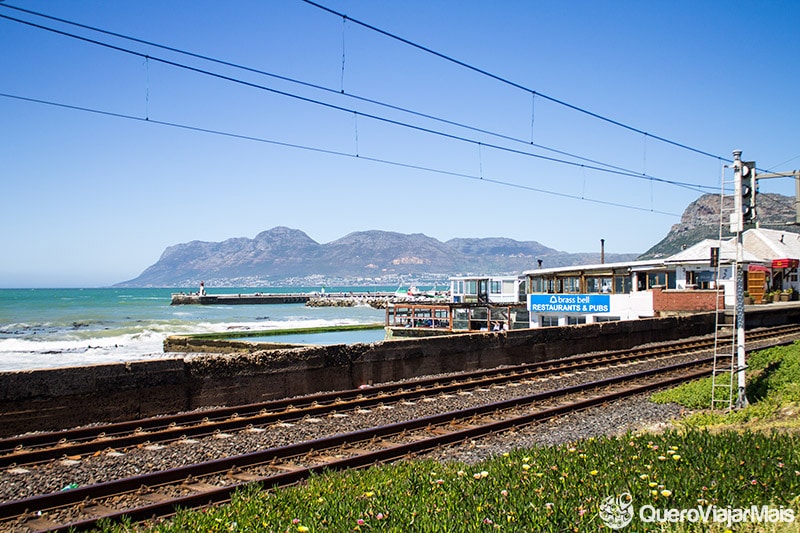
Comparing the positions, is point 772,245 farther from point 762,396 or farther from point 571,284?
point 762,396

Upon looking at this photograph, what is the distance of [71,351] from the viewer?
4544 cm

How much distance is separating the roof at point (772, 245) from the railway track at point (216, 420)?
2353 inches

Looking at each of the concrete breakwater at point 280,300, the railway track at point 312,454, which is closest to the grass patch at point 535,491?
the railway track at point 312,454

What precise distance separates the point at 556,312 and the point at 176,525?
109 feet

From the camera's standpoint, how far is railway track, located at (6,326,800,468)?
31.9 feet

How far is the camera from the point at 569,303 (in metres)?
36.3

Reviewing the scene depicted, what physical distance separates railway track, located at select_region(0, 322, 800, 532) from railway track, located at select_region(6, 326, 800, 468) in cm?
5

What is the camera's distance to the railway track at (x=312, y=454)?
7164 millimetres

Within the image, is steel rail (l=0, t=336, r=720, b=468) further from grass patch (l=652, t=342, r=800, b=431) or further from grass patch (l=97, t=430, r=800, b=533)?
grass patch (l=652, t=342, r=800, b=431)

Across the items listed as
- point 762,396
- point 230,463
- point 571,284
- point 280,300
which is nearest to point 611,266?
point 571,284

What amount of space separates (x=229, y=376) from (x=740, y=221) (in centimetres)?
1125

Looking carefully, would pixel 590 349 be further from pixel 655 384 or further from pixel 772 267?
pixel 772 267

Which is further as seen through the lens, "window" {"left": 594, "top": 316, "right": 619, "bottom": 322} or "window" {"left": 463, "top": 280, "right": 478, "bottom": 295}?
"window" {"left": 463, "top": 280, "right": 478, "bottom": 295}

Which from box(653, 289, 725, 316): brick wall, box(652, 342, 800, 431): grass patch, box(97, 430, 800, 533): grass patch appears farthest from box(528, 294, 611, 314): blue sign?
box(97, 430, 800, 533): grass patch
